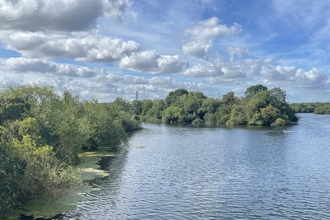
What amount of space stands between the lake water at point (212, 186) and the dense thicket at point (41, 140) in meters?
3.43

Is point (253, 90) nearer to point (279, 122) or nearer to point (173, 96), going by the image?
point (279, 122)

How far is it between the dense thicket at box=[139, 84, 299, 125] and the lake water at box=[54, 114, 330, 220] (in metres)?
74.2

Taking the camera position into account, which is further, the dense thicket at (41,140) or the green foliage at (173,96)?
the green foliage at (173,96)

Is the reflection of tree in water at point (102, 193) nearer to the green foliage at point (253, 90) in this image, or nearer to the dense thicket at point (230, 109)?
the dense thicket at point (230, 109)

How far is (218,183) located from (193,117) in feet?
373

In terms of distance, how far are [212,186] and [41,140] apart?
56.9ft

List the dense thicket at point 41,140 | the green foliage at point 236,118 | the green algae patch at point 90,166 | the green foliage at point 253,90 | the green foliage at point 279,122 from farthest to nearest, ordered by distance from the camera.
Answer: the green foliage at point 253,90 → the green foliage at point 236,118 → the green foliage at point 279,122 → the green algae patch at point 90,166 → the dense thicket at point 41,140

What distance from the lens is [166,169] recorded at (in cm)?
4222

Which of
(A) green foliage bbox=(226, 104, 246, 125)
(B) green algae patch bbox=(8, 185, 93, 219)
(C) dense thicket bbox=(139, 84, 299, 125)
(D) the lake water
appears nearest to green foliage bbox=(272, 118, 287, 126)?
(C) dense thicket bbox=(139, 84, 299, 125)

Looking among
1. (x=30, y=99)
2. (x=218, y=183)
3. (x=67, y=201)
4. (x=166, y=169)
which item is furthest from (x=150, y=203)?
(x=30, y=99)

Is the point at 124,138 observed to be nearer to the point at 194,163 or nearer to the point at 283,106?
the point at 194,163

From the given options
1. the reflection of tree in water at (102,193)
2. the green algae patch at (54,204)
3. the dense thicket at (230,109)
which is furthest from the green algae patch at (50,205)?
the dense thicket at (230,109)

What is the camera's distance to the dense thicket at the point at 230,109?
12838 cm

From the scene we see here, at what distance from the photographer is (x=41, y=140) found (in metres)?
34.2
